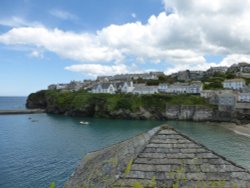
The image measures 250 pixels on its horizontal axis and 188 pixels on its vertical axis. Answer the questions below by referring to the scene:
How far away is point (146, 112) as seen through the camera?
88.2 meters

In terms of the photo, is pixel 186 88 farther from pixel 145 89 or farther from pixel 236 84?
pixel 236 84

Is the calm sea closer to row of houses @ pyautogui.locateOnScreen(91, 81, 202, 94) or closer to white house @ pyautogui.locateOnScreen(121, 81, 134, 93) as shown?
row of houses @ pyautogui.locateOnScreen(91, 81, 202, 94)

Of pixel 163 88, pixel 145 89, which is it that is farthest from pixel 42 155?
pixel 163 88

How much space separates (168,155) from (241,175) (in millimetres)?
2401

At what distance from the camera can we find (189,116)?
83750mm

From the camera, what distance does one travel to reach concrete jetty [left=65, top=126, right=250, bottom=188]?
26.3ft

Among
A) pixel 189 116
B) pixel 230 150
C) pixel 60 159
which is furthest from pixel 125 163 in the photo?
pixel 189 116

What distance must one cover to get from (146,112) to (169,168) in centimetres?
8017

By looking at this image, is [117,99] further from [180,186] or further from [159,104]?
[180,186]

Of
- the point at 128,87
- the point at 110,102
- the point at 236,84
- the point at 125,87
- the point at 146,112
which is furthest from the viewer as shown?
the point at 125,87

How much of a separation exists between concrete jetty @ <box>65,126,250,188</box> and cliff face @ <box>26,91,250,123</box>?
73.5 meters

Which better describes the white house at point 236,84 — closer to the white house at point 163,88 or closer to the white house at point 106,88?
the white house at point 163,88

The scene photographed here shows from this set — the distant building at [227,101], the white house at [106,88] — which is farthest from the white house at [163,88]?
the distant building at [227,101]

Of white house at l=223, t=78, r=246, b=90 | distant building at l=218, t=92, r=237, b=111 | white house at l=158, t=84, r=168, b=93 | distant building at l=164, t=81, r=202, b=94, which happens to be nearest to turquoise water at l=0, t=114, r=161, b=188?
distant building at l=218, t=92, r=237, b=111
